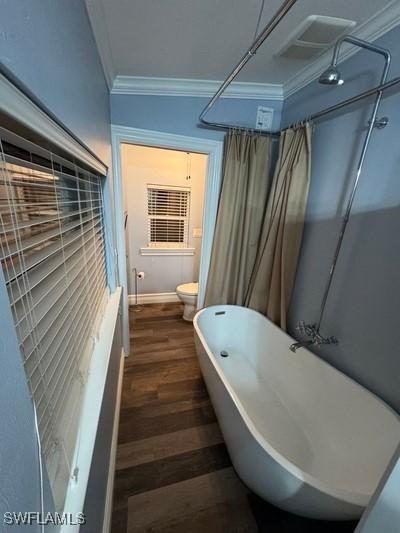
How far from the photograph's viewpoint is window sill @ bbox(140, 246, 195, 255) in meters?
3.11

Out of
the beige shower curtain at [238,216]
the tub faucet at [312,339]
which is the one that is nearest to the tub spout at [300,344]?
the tub faucet at [312,339]

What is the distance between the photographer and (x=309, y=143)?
1.49m

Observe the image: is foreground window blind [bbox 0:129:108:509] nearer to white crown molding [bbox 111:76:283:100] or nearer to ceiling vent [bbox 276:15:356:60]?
white crown molding [bbox 111:76:283:100]

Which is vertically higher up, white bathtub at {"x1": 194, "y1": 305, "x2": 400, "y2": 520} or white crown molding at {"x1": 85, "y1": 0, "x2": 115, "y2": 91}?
white crown molding at {"x1": 85, "y1": 0, "x2": 115, "y2": 91}

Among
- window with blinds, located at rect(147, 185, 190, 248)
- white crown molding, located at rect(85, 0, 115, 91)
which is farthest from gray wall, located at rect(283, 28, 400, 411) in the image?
window with blinds, located at rect(147, 185, 190, 248)

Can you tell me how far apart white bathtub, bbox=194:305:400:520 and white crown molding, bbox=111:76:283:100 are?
1828mm

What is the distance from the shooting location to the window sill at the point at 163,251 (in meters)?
3.11

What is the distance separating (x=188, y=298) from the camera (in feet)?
8.88

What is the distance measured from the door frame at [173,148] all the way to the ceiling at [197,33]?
0.37m

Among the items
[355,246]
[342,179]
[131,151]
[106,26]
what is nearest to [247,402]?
[355,246]

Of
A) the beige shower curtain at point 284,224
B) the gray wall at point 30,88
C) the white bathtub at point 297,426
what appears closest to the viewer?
the gray wall at point 30,88

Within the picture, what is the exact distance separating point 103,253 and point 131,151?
1823 mm

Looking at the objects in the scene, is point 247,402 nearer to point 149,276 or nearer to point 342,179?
point 342,179

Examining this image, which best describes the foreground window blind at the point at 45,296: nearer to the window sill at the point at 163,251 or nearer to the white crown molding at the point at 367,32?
the white crown molding at the point at 367,32
